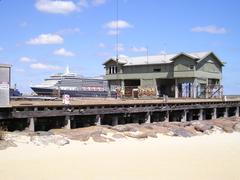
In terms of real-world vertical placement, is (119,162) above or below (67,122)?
below

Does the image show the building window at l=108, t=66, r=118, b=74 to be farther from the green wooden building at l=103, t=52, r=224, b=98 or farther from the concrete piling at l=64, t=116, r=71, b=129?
the concrete piling at l=64, t=116, r=71, b=129

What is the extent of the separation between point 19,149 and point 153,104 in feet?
49.0

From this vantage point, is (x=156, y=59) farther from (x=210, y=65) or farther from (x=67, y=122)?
(x=67, y=122)

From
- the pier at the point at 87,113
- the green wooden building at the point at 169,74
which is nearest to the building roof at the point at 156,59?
the green wooden building at the point at 169,74

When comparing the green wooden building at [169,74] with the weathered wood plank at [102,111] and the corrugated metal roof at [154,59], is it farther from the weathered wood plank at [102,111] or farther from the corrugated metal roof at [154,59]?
the weathered wood plank at [102,111]

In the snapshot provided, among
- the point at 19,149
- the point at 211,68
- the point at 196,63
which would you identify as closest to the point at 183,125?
the point at 19,149

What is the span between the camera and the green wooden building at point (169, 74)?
177 feet

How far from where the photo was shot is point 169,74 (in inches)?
2206

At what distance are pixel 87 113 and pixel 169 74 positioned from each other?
33769mm

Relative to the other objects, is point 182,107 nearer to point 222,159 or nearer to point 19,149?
point 222,159

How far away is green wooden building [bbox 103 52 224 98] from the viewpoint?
54031 millimetres

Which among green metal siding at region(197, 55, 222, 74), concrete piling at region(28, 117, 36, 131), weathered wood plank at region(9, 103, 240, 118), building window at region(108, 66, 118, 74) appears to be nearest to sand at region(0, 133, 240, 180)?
concrete piling at region(28, 117, 36, 131)

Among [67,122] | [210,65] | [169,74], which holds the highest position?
[210,65]

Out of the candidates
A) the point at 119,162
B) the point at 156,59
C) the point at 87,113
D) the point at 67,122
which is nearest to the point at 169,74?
the point at 156,59
